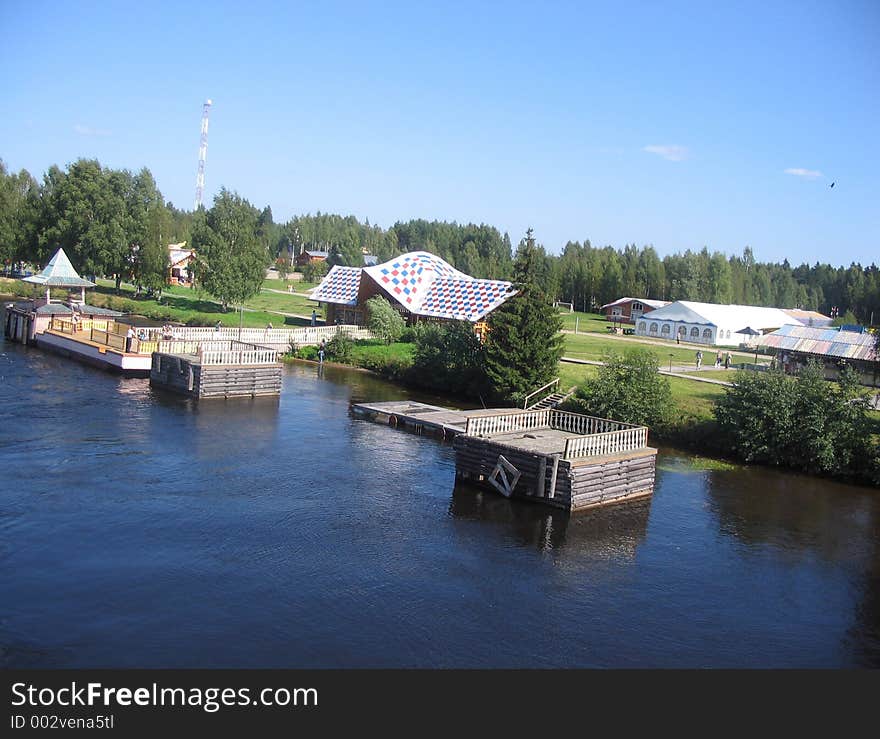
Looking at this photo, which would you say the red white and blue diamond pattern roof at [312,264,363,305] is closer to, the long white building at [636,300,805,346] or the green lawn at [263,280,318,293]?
the long white building at [636,300,805,346]

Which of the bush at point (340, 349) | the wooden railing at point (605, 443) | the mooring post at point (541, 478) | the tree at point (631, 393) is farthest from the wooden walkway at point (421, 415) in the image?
the bush at point (340, 349)

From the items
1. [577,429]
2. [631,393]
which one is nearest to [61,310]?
[631,393]

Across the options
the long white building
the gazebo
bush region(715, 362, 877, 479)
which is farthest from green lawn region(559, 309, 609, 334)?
bush region(715, 362, 877, 479)

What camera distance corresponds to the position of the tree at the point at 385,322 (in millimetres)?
61656

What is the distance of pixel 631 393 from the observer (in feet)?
133

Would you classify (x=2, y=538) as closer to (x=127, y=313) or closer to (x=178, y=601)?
(x=178, y=601)

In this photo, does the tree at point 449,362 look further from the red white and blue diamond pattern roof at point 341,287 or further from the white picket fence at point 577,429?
the red white and blue diamond pattern roof at point 341,287

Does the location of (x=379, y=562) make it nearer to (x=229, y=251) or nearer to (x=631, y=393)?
(x=631, y=393)

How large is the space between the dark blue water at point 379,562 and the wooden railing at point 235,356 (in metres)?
8.41

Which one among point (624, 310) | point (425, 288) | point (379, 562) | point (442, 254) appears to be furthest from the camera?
point (442, 254)

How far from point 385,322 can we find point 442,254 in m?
116

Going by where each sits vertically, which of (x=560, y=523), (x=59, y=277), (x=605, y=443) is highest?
(x=59, y=277)

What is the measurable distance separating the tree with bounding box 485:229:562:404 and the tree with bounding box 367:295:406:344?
1717 centimetres

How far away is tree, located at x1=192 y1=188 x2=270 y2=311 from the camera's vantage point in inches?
3019
